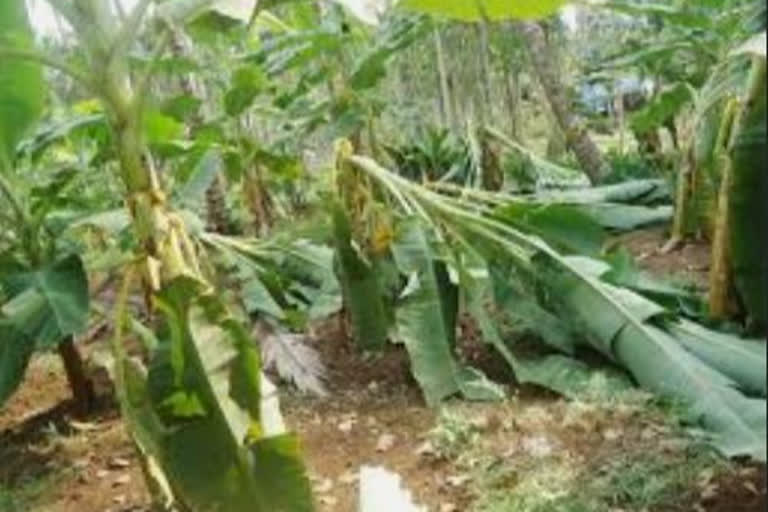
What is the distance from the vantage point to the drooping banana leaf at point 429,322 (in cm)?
394

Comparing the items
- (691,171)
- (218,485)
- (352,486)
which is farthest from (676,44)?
(218,485)

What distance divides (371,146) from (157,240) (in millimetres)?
3960

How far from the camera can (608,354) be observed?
12.5ft

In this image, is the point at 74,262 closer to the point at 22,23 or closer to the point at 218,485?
the point at 22,23

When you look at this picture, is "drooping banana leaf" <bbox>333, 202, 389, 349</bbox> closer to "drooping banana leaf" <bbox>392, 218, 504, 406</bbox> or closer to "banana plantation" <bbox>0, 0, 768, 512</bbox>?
"banana plantation" <bbox>0, 0, 768, 512</bbox>

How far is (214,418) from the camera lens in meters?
2.78

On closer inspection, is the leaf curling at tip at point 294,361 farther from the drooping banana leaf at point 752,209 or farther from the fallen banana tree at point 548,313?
the drooping banana leaf at point 752,209

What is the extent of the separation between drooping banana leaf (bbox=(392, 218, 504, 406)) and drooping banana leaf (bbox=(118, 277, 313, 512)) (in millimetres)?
1177

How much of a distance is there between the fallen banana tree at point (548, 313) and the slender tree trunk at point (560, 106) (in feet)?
11.0

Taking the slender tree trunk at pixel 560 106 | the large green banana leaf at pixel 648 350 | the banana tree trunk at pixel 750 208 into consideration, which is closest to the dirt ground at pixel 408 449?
the large green banana leaf at pixel 648 350

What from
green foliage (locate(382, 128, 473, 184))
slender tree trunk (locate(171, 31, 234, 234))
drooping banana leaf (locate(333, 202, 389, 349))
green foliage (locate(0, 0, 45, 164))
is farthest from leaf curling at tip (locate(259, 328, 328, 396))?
green foliage (locate(382, 128, 473, 184))

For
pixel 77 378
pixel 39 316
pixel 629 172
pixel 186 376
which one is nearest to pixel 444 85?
pixel 629 172

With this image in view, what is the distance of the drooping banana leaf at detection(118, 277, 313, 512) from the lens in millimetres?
2783

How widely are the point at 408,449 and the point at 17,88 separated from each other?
1.92 meters
